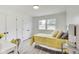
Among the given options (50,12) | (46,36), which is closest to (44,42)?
(46,36)

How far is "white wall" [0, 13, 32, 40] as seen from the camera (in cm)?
87

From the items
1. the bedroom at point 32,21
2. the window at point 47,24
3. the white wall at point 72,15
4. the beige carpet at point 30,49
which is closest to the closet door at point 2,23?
the bedroom at point 32,21

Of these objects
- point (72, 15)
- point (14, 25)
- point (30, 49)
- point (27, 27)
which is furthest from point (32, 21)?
point (72, 15)

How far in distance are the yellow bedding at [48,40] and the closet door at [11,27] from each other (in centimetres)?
23

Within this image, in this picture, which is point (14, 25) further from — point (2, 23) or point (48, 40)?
point (48, 40)

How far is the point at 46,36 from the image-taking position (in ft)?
3.17

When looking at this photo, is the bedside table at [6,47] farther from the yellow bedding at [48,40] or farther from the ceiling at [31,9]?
the ceiling at [31,9]

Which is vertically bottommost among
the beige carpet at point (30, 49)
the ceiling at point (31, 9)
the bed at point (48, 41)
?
the beige carpet at point (30, 49)

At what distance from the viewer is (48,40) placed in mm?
986

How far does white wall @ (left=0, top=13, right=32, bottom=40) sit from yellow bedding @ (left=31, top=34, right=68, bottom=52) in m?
0.10

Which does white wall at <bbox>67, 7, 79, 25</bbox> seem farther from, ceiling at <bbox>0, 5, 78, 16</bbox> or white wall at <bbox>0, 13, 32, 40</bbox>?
white wall at <bbox>0, 13, 32, 40</bbox>

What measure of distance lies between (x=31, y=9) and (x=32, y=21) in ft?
0.47

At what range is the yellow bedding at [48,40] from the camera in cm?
92
